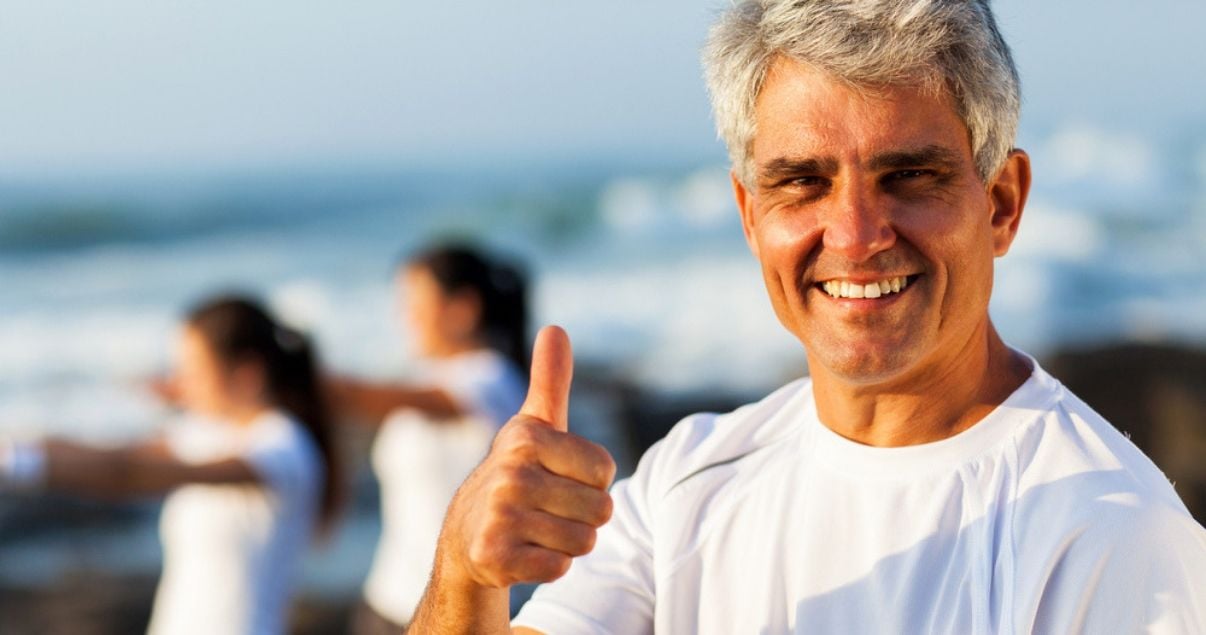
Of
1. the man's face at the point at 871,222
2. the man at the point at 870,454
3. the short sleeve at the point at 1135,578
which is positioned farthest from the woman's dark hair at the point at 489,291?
the short sleeve at the point at 1135,578

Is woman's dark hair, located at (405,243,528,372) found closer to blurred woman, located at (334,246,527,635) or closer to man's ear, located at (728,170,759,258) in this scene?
blurred woman, located at (334,246,527,635)

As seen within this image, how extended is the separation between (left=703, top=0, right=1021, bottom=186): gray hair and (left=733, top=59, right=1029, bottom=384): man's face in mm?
20

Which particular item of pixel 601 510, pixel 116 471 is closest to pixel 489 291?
pixel 116 471

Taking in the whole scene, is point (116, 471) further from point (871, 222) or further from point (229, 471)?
point (871, 222)

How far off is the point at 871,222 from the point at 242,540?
3570 mm

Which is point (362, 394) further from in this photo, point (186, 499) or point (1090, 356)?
point (1090, 356)

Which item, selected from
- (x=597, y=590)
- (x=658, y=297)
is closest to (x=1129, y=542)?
(x=597, y=590)

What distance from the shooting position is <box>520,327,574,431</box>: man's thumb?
205 centimetres

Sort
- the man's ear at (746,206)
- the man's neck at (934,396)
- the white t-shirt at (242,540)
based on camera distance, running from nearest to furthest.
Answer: the man's neck at (934,396), the man's ear at (746,206), the white t-shirt at (242,540)

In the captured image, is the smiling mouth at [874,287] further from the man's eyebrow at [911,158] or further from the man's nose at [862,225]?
the man's eyebrow at [911,158]

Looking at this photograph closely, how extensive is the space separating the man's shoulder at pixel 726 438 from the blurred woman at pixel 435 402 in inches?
137

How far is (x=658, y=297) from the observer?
19.4m

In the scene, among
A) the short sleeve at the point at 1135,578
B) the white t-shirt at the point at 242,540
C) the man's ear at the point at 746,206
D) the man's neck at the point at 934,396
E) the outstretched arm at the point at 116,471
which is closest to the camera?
the short sleeve at the point at 1135,578

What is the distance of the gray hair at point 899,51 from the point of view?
206cm
